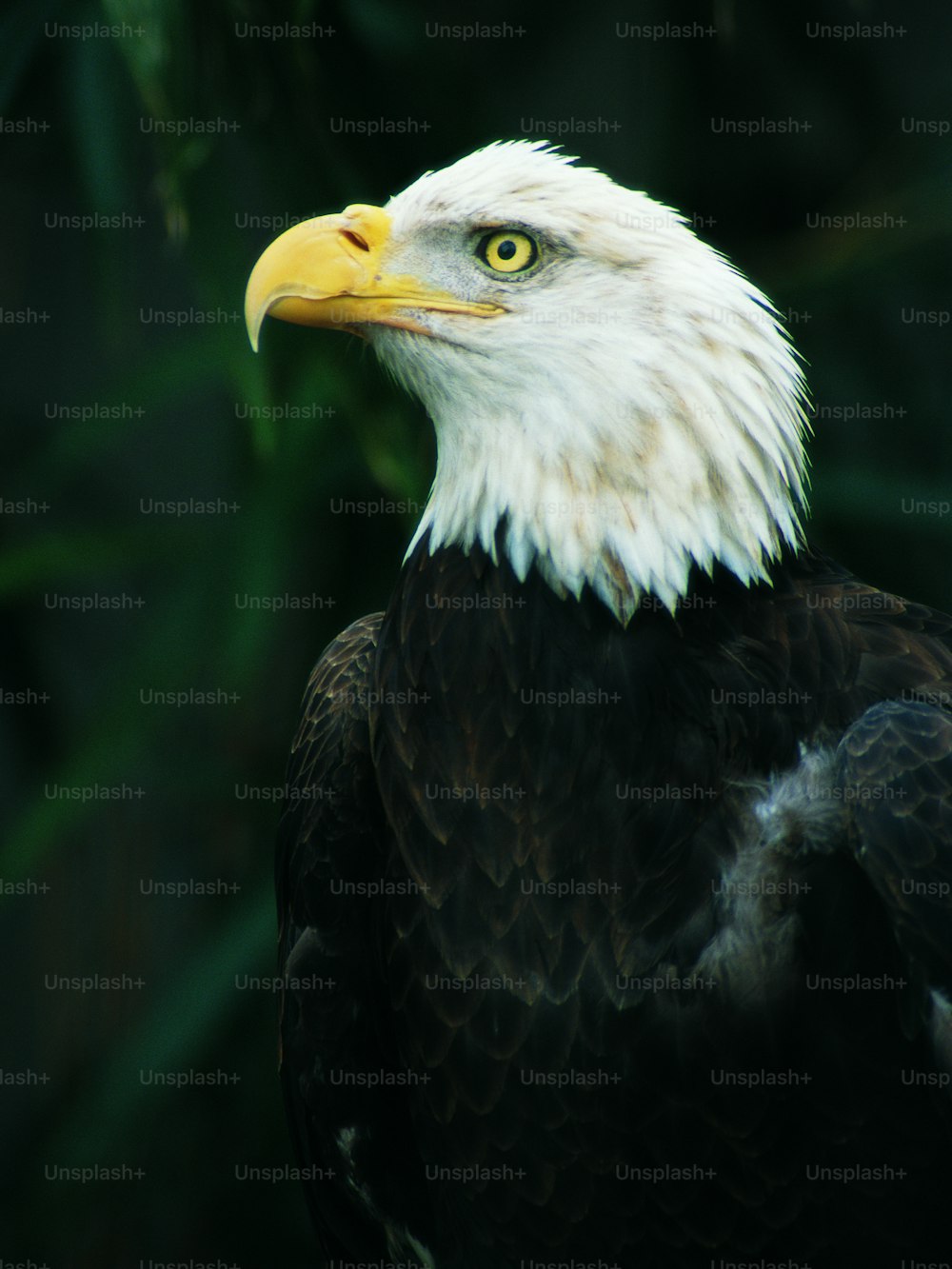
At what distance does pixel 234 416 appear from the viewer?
4.82m

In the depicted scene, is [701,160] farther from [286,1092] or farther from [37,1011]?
[37,1011]

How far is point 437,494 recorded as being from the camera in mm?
2404

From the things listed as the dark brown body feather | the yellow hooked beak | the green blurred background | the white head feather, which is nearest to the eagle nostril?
the yellow hooked beak

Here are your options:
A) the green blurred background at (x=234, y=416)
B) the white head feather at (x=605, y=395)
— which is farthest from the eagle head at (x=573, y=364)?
the green blurred background at (x=234, y=416)

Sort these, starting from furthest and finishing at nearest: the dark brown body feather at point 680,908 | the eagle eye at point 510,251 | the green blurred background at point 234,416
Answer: the green blurred background at point 234,416
the eagle eye at point 510,251
the dark brown body feather at point 680,908

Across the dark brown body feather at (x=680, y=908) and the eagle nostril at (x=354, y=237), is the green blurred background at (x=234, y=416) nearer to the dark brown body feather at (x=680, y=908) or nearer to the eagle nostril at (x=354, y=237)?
the eagle nostril at (x=354, y=237)

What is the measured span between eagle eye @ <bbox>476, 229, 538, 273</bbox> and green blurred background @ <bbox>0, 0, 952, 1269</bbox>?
124 cm

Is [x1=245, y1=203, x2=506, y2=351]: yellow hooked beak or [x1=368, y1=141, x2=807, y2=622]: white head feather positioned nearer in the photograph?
[x1=368, y1=141, x2=807, y2=622]: white head feather

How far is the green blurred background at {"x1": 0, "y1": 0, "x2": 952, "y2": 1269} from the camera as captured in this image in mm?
3938

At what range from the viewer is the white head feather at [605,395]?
221cm

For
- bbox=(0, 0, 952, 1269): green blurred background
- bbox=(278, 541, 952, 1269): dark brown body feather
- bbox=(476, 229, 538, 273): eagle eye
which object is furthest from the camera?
bbox=(0, 0, 952, 1269): green blurred background

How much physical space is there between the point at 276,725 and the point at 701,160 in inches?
86.0

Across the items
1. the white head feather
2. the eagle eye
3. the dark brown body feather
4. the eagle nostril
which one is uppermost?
the eagle nostril

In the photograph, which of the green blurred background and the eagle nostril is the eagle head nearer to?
the eagle nostril
